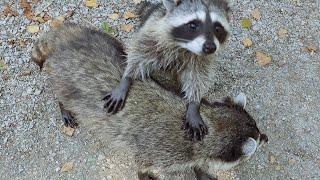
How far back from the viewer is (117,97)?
11.9 feet

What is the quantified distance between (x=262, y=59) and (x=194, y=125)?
1241 millimetres

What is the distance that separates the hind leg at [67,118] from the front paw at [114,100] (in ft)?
1.68

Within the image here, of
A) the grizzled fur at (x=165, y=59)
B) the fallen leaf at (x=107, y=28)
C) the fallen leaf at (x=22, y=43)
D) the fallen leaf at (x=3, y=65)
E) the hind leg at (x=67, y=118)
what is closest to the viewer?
the grizzled fur at (x=165, y=59)

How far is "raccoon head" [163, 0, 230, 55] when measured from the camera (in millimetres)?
3284

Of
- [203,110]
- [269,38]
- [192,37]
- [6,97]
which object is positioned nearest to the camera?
[192,37]

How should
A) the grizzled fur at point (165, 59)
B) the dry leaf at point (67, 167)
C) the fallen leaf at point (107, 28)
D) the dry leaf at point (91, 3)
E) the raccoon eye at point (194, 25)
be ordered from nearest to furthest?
the raccoon eye at point (194, 25) → the grizzled fur at point (165, 59) → the dry leaf at point (67, 167) → the fallen leaf at point (107, 28) → the dry leaf at point (91, 3)

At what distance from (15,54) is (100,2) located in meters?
0.85

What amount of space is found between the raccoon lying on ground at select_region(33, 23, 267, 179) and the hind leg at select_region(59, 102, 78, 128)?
11 cm

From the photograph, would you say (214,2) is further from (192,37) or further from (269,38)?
(269,38)

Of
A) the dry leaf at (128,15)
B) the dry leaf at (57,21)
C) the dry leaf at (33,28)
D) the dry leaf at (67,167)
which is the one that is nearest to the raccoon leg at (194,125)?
the dry leaf at (67,167)

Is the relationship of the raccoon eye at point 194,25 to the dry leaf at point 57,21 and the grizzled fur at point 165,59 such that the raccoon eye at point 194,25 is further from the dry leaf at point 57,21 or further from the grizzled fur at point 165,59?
the dry leaf at point 57,21

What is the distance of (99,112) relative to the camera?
3.71 m

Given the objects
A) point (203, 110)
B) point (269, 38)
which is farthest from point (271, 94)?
point (203, 110)

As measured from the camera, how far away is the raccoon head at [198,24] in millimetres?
3284
